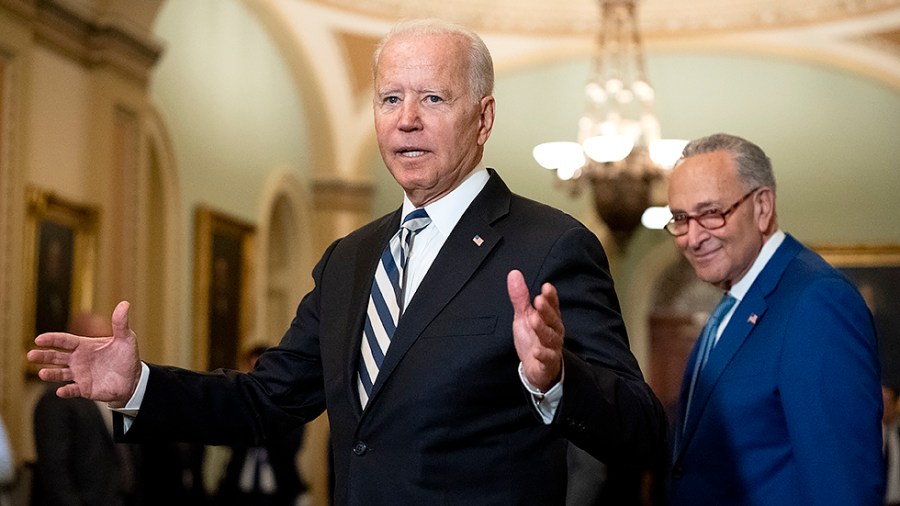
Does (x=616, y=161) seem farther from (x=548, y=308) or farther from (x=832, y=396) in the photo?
(x=548, y=308)

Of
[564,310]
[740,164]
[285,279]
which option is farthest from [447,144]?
[285,279]

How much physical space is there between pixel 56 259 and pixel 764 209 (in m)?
5.57

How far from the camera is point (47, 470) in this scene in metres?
6.35

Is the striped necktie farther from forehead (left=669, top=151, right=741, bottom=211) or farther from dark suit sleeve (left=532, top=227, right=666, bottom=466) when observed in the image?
dark suit sleeve (left=532, top=227, right=666, bottom=466)

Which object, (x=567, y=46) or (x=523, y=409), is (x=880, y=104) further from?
(x=523, y=409)

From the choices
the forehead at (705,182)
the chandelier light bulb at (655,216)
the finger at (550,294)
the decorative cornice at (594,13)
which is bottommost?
the finger at (550,294)

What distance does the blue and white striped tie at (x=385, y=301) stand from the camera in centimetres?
242

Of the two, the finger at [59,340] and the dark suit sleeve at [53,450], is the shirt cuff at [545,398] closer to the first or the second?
the finger at [59,340]

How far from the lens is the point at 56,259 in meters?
7.77

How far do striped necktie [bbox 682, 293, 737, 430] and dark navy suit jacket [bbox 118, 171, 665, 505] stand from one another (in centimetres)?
89

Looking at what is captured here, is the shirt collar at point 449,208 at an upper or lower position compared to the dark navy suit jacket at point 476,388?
upper

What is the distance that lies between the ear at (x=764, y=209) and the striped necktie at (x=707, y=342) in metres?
0.21

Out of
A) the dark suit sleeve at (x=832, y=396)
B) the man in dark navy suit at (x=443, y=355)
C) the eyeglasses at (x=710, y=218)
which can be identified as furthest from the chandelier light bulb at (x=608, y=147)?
the man in dark navy suit at (x=443, y=355)

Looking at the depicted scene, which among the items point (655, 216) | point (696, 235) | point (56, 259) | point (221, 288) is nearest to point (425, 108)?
point (696, 235)
